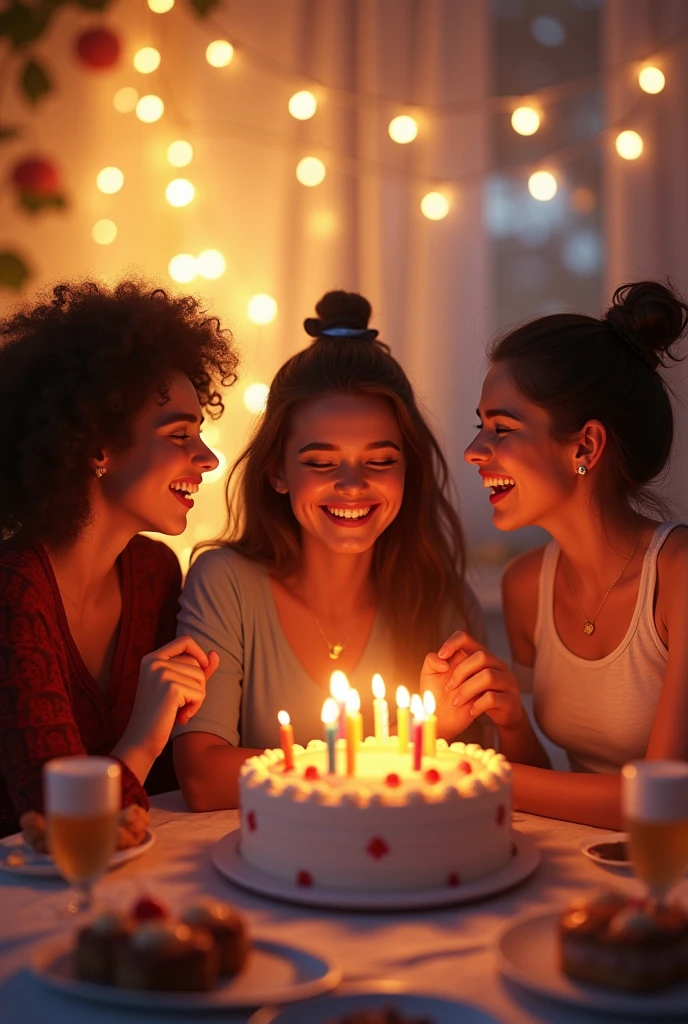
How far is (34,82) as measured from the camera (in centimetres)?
328

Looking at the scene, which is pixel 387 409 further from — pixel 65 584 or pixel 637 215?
pixel 637 215

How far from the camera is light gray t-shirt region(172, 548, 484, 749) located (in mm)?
2223

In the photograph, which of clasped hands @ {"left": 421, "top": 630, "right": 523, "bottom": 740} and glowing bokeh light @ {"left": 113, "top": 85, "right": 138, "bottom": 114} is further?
glowing bokeh light @ {"left": 113, "top": 85, "right": 138, "bottom": 114}

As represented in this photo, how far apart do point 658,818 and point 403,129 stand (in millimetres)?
2413

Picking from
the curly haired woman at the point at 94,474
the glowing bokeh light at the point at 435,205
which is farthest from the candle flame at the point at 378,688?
the glowing bokeh light at the point at 435,205

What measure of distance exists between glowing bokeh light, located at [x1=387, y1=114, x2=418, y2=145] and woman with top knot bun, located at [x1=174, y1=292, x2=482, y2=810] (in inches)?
34.7

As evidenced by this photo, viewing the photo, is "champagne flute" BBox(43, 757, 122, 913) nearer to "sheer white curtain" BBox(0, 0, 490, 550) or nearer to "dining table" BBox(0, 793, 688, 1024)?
"dining table" BBox(0, 793, 688, 1024)

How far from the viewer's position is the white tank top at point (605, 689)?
212 cm

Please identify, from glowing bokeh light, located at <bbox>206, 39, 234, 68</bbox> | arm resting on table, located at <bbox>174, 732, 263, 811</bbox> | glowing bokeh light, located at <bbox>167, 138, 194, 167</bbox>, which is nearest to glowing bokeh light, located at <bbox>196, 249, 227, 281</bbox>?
glowing bokeh light, located at <bbox>167, 138, 194, 167</bbox>

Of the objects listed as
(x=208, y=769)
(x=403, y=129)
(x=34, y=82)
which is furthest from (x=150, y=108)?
(x=208, y=769)

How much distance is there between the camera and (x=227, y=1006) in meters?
1.05

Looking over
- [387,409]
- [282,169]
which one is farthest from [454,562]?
[282,169]

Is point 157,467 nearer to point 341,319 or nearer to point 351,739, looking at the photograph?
point 341,319

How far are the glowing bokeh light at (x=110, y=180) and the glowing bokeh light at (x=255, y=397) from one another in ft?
2.30
